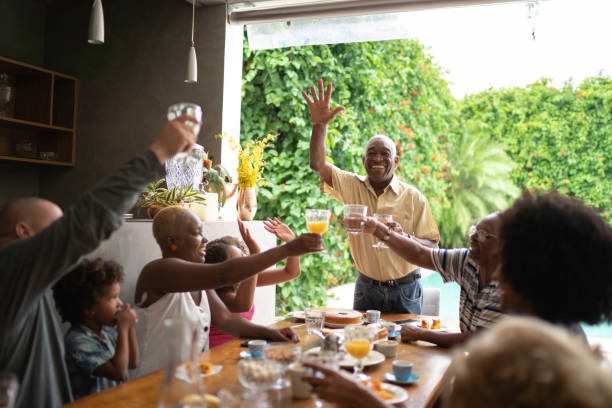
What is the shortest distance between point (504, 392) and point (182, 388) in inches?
26.2

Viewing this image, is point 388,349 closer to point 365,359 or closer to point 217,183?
point 365,359

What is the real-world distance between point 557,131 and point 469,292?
9256mm

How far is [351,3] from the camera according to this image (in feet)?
12.2

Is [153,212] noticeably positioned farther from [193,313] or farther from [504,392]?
[504,392]

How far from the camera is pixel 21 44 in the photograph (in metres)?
4.43

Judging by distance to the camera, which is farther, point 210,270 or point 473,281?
point 473,281

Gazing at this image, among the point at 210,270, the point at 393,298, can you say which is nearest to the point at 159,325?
the point at 210,270

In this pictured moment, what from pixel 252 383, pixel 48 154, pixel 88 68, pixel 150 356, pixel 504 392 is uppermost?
pixel 88 68

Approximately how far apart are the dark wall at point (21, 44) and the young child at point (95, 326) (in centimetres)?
299

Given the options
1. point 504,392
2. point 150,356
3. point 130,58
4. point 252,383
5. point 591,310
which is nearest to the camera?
point 504,392

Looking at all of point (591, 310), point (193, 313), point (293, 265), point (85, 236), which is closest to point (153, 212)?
point (293, 265)

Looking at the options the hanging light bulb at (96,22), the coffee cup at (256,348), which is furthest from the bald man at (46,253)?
the hanging light bulb at (96,22)

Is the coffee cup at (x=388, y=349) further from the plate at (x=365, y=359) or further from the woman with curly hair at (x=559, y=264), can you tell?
the woman with curly hair at (x=559, y=264)

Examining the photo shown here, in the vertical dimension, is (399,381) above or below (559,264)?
below
